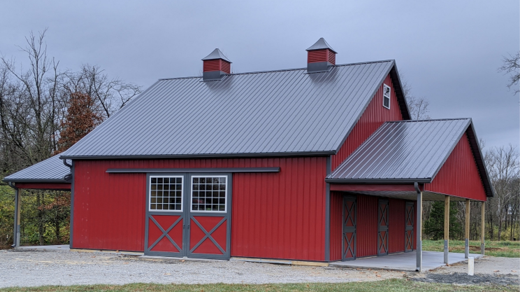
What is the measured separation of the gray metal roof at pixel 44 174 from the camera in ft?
65.9

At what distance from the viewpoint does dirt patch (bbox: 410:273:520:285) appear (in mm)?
12852

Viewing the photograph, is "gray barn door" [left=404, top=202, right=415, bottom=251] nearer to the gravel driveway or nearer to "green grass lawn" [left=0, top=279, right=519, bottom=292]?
the gravel driveway

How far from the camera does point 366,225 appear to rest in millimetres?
18344

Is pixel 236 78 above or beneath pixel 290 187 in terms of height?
above

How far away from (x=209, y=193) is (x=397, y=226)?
23.2ft

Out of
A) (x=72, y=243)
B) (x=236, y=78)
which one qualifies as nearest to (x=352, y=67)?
(x=236, y=78)

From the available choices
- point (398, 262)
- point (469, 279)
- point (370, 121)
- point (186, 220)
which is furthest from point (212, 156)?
point (469, 279)

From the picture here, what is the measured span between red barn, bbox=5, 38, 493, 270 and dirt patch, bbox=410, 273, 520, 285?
1983 millimetres

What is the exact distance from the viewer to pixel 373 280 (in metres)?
12.9

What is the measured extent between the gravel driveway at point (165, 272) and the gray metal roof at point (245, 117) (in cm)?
305

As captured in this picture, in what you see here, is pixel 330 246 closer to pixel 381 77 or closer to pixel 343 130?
pixel 343 130

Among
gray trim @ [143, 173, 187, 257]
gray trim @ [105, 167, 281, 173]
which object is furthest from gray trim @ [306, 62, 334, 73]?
gray trim @ [143, 173, 187, 257]

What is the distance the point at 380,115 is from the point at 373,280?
7871 millimetres

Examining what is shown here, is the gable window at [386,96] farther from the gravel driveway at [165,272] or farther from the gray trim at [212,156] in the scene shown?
the gravel driveway at [165,272]
